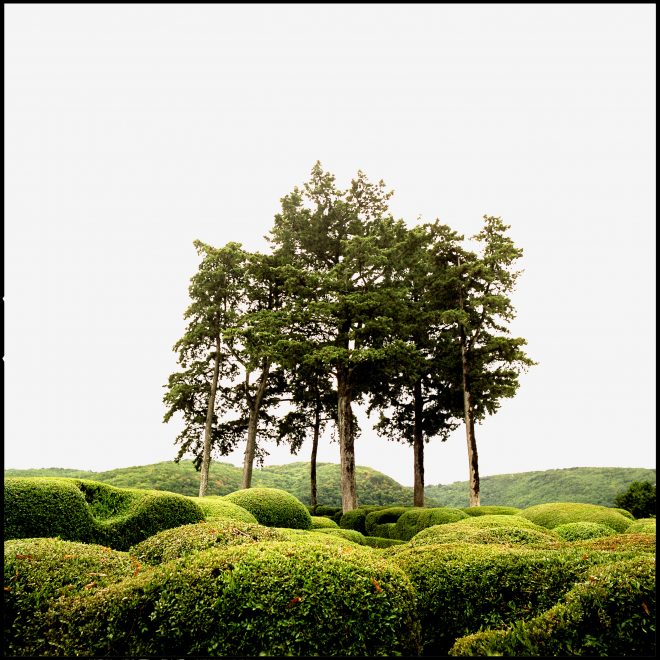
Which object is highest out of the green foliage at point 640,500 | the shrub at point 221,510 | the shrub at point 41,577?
the shrub at point 41,577

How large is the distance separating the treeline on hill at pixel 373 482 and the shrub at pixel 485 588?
29.3 metres

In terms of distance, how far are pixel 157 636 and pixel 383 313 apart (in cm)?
1797

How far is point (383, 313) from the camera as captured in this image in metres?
20.8

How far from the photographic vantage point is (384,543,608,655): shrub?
4.84 meters

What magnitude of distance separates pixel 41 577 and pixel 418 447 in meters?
22.1

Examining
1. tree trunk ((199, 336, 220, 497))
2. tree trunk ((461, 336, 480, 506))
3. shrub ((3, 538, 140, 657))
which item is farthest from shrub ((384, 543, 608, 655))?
tree trunk ((199, 336, 220, 497))

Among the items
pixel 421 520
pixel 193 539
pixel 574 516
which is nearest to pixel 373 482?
pixel 421 520

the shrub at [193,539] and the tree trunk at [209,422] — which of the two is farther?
the tree trunk at [209,422]

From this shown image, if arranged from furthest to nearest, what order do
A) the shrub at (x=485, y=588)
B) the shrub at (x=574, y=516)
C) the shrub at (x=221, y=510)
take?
1. the shrub at (x=574, y=516)
2. the shrub at (x=221, y=510)
3. the shrub at (x=485, y=588)

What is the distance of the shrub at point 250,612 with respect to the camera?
3.50m

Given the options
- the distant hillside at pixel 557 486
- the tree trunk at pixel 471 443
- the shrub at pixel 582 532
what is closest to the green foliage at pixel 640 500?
the tree trunk at pixel 471 443

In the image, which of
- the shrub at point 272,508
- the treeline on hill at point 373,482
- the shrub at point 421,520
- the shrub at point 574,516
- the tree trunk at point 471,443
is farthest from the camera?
the treeline on hill at point 373,482

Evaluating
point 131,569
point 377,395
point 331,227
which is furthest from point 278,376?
point 131,569

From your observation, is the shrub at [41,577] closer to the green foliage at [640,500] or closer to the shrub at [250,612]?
the shrub at [250,612]
